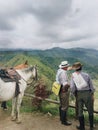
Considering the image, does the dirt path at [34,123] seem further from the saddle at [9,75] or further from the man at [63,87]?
the saddle at [9,75]

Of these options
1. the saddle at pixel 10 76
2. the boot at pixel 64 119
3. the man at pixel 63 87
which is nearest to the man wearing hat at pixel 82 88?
the man at pixel 63 87

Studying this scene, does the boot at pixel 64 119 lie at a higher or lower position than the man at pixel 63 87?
lower

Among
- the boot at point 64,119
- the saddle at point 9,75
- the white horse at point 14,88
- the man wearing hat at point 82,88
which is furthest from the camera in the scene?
the boot at point 64,119

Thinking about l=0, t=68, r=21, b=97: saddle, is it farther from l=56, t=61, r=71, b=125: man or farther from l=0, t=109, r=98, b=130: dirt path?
l=56, t=61, r=71, b=125: man

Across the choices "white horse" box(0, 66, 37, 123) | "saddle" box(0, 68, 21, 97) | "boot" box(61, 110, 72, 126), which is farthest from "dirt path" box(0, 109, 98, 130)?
"saddle" box(0, 68, 21, 97)

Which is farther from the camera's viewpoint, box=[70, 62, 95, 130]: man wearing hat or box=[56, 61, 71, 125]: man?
box=[56, 61, 71, 125]: man

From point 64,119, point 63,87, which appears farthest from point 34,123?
point 63,87

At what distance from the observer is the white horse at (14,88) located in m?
8.09

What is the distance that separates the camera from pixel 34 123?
893 centimetres

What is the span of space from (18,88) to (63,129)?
2.15m

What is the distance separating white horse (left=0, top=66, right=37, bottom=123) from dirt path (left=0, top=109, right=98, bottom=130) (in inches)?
12.1

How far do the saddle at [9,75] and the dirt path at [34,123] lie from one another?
5.30 feet

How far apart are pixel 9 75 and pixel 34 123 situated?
200 centimetres

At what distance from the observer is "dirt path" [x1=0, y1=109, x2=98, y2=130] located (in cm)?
851
